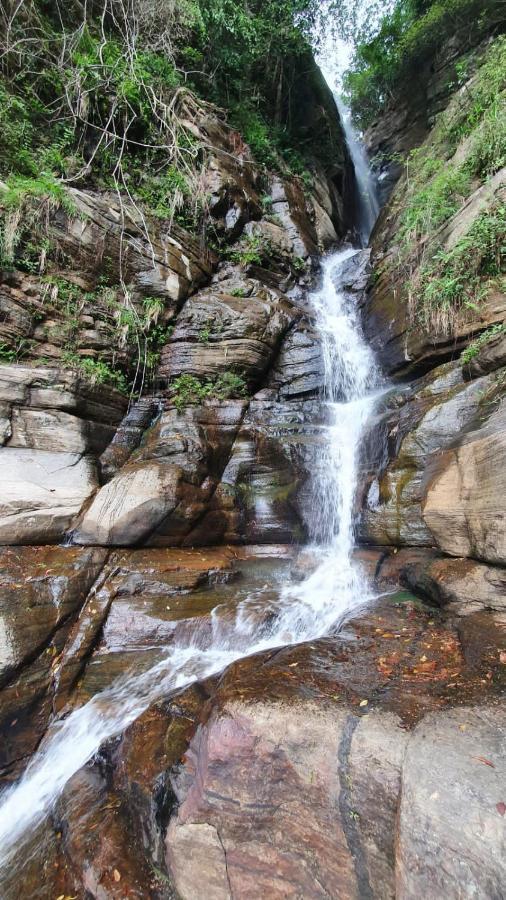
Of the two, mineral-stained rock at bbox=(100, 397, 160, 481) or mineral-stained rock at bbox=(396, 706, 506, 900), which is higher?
mineral-stained rock at bbox=(100, 397, 160, 481)

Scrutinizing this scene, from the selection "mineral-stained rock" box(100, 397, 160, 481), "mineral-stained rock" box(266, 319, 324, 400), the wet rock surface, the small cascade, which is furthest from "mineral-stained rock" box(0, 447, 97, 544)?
the small cascade

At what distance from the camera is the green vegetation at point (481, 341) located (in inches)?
204

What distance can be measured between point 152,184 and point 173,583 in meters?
9.86

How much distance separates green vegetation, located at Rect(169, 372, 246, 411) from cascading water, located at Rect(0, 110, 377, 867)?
2.12 m

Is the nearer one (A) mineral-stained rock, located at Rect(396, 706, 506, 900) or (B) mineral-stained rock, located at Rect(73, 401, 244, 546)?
(A) mineral-stained rock, located at Rect(396, 706, 506, 900)

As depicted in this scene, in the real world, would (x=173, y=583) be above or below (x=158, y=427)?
below

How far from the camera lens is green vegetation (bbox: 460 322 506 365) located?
519 centimetres

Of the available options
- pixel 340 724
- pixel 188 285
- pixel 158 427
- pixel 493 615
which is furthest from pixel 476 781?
pixel 188 285

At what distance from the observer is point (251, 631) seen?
15.7 feet

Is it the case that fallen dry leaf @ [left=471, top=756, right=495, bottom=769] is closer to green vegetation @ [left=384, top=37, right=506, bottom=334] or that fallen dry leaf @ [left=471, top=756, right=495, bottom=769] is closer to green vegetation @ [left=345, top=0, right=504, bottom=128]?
green vegetation @ [left=384, top=37, right=506, bottom=334]

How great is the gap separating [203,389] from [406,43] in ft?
47.7

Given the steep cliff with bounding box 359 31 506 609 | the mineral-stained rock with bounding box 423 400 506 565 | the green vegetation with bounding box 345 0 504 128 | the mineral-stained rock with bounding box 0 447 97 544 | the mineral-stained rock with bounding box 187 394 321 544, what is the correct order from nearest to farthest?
the mineral-stained rock with bounding box 423 400 506 565
the steep cliff with bounding box 359 31 506 609
the mineral-stained rock with bounding box 0 447 97 544
the mineral-stained rock with bounding box 187 394 321 544
the green vegetation with bounding box 345 0 504 128

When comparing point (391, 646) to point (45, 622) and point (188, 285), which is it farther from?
point (188, 285)

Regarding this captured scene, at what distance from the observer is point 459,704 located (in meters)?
2.48
